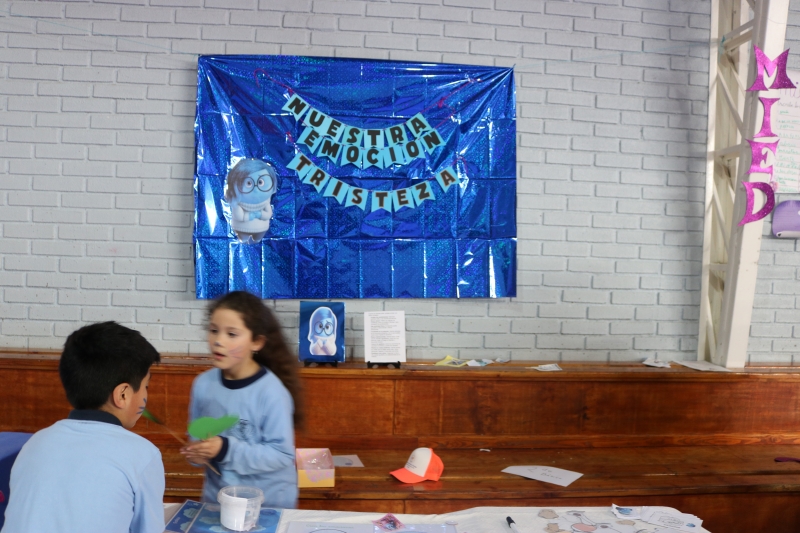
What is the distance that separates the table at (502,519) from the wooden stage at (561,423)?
3.24 feet

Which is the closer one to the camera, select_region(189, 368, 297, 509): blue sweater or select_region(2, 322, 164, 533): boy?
select_region(2, 322, 164, 533): boy

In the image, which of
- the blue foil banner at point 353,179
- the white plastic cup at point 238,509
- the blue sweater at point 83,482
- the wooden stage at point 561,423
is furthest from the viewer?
the blue foil banner at point 353,179

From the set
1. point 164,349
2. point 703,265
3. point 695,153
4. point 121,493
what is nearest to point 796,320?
point 703,265

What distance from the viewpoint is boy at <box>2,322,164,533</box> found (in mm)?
1262

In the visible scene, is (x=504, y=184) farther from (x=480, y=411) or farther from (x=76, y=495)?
(x=76, y=495)

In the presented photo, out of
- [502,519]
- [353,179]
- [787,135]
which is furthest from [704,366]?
[502,519]

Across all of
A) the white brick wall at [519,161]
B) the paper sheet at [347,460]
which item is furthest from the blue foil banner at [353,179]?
the paper sheet at [347,460]

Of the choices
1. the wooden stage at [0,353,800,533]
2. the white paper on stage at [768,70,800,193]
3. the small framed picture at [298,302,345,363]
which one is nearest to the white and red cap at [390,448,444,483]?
the wooden stage at [0,353,800,533]

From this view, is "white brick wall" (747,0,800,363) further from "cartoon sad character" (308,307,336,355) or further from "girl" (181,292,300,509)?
"girl" (181,292,300,509)

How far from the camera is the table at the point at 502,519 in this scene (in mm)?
1812

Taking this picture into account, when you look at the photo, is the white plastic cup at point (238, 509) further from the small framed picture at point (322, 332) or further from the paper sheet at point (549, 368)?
the paper sheet at point (549, 368)

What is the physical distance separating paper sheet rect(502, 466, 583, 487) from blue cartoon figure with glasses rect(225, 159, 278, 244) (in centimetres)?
164

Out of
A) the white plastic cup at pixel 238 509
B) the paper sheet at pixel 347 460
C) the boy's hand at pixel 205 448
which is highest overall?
the boy's hand at pixel 205 448

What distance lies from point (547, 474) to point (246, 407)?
1.57m
